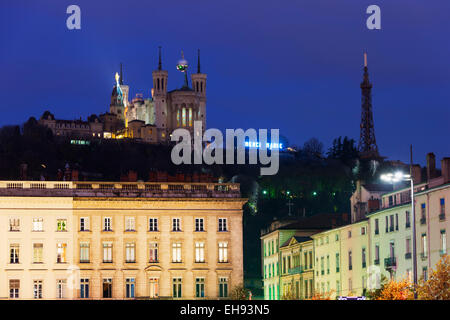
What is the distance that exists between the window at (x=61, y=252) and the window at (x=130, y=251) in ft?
18.9

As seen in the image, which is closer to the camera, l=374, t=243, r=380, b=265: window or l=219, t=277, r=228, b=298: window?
l=374, t=243, r=380, b=265: window

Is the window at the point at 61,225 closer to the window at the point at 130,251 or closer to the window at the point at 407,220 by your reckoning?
the window at the point at 130,251

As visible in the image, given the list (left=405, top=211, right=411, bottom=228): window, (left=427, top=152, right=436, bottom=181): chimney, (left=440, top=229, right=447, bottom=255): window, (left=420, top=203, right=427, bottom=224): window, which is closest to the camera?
(left=440, top=229, right=447, bottom=255): window

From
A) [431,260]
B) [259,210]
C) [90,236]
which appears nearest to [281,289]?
[90,236]

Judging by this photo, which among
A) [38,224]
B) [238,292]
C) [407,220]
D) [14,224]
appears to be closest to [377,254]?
[407,220]

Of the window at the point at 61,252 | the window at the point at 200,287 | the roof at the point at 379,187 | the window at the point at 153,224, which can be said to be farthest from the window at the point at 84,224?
the roof at the point at 379,187

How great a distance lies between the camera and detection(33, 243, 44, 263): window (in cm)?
9538

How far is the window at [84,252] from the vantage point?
318ft

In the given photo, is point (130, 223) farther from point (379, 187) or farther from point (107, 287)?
point (379, 187)

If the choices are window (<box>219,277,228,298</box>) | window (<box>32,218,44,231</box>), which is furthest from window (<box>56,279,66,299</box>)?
window (<box>219,277,228,298</box>)

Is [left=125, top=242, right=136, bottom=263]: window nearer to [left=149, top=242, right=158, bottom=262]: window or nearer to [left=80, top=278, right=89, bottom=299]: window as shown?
[left=149, top=242, right=158, bottom=262]: window

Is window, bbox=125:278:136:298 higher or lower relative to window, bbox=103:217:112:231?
lower

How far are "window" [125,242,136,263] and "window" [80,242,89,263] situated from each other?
362 cm

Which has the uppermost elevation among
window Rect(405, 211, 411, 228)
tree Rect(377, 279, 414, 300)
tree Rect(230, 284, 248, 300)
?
window Rect(405, 211, 411, 228)
